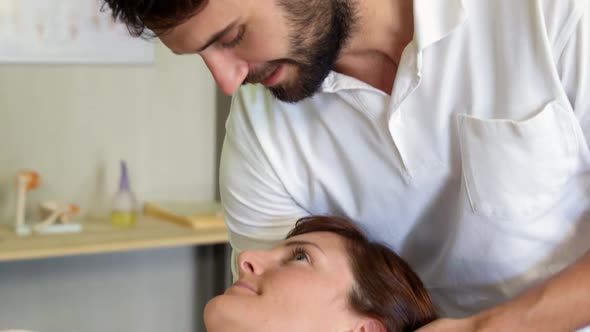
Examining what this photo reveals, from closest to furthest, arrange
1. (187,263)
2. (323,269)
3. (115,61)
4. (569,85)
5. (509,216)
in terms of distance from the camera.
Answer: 1. (569,85)
2. (509,216)
3. (323,269)
4. (115,61)
5. (187,263)

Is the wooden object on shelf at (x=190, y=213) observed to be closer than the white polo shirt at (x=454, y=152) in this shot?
No

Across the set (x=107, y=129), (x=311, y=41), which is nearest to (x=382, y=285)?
(x=311, y=41)

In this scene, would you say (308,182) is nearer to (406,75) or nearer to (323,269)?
(323,269)

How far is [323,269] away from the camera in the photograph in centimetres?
143

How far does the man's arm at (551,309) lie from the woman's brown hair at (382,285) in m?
0.22

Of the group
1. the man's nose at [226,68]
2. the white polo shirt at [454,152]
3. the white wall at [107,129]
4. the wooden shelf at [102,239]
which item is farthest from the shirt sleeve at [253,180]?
the white wall at [107,129]

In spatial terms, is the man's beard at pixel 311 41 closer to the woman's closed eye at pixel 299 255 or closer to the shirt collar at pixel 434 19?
the shirt collar at pixel 434 19

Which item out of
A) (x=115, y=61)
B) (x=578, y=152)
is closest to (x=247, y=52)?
(x=578, y=152)

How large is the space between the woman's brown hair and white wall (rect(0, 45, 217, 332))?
1.66 metres

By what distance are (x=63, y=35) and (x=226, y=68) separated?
1.77 meters

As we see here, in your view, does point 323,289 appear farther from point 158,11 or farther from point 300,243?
point 158,11

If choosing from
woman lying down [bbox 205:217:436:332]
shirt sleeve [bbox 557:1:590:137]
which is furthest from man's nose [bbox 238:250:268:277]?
shirt sleeve [bbox 557:1:590:137]

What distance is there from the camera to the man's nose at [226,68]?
1269 millimetres

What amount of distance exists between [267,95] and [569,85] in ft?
1.81
